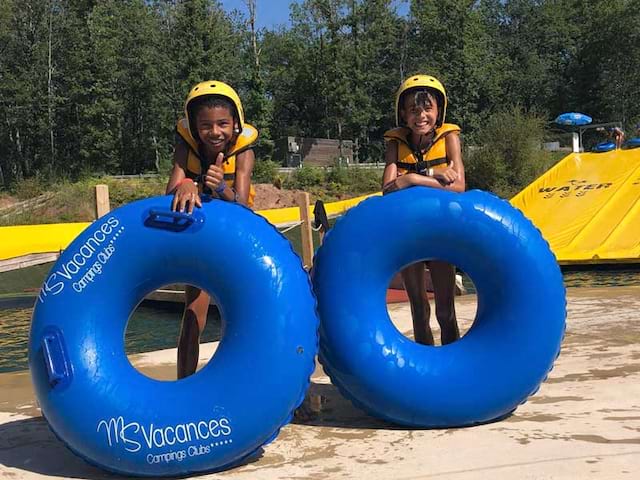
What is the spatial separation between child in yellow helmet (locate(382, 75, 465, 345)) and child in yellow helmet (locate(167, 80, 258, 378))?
650mm

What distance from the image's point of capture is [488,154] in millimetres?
21031

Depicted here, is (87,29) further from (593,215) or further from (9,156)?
(593,215)

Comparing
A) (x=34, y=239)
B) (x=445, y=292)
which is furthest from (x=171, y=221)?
(x=34, y=239)

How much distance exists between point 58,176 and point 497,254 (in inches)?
1154

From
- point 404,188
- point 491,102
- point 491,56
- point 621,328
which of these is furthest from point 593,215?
point 491,56

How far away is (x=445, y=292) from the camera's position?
3.10 meters

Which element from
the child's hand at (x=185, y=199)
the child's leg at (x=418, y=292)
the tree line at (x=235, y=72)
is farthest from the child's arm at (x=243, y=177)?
the tree line at (x=235, y=72)

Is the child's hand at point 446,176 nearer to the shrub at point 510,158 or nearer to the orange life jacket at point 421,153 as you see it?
the orange life jacket at point 421,153

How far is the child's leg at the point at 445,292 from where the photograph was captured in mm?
3078

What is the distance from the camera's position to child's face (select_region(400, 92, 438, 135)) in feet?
9.95

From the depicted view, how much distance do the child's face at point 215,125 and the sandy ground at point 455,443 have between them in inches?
48.2

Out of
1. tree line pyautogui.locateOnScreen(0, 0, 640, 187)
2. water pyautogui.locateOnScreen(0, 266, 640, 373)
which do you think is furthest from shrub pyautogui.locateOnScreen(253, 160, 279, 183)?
water pyautogui.locateOnScreen(0, 266, 640, 373)

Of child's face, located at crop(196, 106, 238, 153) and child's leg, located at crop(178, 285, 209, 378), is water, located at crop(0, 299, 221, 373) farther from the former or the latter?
child's face, located at crop(196, 106, 238, 153)

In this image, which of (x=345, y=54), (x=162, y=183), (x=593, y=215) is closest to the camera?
(x=593, y=215)
